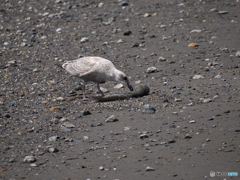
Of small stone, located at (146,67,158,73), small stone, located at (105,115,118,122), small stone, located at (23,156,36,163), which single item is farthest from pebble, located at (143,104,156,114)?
small stone, located at (23,156,36,163)

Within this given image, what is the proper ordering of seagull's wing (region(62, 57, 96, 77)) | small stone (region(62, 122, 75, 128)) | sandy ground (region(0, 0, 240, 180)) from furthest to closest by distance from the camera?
1. seagull's wing (region(62, 57, 96, 77))
2. small stone (region(62, 122, 75, 128))
3. sandy ground (region(0, 0, 240, 180))

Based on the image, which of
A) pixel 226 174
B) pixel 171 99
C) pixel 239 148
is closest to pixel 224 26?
pixel 171 99

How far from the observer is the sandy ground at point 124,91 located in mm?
5020

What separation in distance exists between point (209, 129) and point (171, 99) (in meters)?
1.49

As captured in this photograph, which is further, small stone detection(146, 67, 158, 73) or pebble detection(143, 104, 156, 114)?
small stone detection(146, 67, 158, 73)

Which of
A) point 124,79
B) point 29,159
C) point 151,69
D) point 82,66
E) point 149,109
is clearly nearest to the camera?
point 29,159

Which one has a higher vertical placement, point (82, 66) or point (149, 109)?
point (82, 66)

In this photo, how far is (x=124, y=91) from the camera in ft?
25.9

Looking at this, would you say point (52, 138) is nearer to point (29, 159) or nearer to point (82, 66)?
point (29, 159)

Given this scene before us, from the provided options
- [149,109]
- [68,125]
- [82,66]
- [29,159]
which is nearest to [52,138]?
[68,125]

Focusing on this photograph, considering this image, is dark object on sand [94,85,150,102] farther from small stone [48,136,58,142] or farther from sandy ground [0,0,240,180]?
small stone [48,136,58,142]

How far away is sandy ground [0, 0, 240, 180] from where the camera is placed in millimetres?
5020

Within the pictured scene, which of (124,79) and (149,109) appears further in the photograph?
(124,79)

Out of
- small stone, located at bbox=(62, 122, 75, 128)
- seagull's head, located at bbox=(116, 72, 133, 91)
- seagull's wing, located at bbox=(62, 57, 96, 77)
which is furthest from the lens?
seagull's wing, located at bbox=(62, 57, 96, 77)
